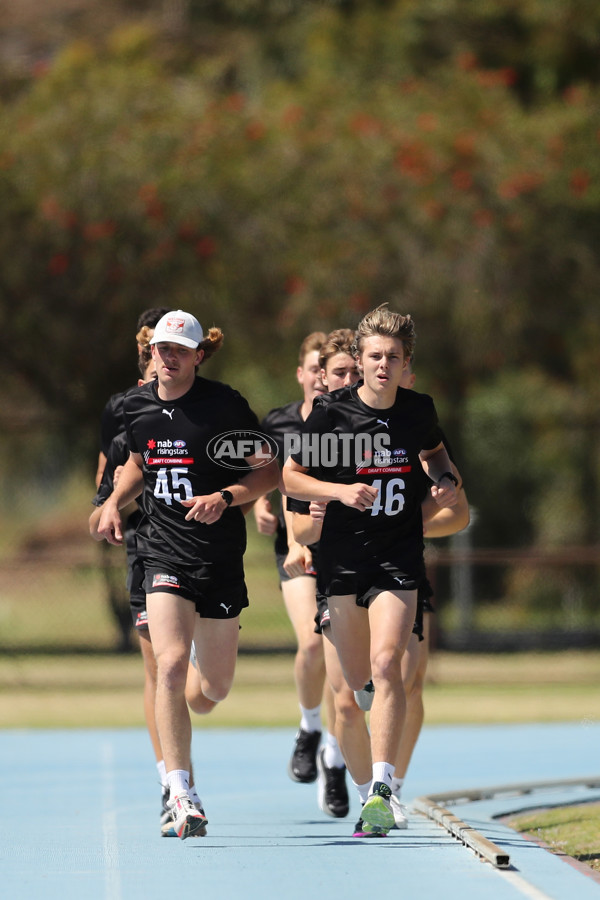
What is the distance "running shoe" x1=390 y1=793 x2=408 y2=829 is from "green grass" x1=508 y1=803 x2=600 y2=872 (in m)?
0.68

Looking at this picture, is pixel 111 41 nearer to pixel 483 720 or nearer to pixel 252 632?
pixel 252 632

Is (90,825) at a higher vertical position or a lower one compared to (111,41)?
lower

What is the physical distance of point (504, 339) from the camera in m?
20.1

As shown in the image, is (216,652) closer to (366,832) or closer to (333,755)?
(366,832)

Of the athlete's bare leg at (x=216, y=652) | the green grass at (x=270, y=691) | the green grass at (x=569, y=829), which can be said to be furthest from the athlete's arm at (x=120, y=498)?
the green grass at (x=270, y=691)

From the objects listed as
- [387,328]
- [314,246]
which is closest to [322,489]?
[387,328]

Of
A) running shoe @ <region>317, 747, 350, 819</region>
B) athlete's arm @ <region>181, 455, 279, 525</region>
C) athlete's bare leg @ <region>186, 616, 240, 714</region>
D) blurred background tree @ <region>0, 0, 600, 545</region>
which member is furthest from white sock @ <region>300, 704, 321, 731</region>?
blurred background tree @ <region>0, 0, 600, 545</region>

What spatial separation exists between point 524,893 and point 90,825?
2.95 metres

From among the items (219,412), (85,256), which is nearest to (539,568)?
(85,256)

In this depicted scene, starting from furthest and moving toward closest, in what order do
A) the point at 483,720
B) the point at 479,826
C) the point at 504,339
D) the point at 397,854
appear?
the point at 504,339, the point at 483,720, the point at 479,826, the point at 397,854

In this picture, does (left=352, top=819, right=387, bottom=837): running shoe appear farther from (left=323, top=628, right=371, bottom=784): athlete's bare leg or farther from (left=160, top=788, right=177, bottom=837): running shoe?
(left=160, top=788, right=177, bottom=837): running shoe

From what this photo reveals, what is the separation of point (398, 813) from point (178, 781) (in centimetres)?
113

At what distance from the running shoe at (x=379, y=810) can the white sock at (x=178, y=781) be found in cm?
76

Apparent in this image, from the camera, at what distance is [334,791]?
805 cm
